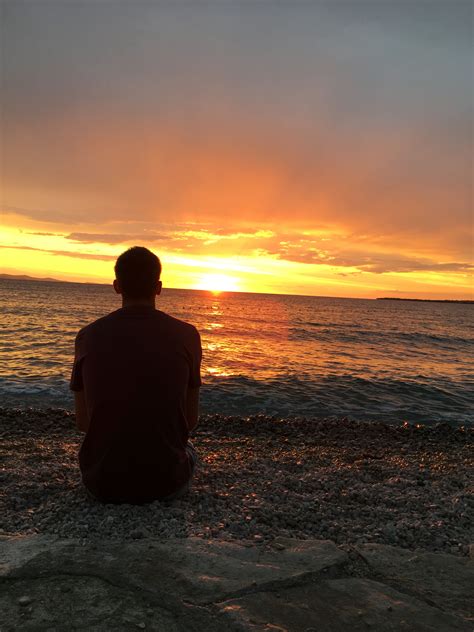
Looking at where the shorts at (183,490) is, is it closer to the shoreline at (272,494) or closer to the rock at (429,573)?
the shoreline at (272,494)

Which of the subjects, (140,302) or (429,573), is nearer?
(429,573)

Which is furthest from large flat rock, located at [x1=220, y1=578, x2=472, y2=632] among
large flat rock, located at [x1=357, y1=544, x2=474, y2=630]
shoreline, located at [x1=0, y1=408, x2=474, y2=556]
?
shoreline, located at [x1=0, y1=408, x2=474, y2=556]

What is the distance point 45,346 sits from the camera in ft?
79.2

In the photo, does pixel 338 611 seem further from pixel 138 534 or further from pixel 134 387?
pixel 134 387

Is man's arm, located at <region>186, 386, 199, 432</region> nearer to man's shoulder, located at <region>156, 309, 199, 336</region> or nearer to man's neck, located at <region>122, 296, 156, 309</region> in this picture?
man's shoulder, located at <region>156, 309, 199, 336</region>

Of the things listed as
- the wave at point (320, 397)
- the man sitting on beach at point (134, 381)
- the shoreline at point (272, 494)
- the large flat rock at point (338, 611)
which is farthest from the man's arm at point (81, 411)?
the wave at point (320, 397)

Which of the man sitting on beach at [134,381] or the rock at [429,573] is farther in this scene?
the man sitting on beach at [134,381]

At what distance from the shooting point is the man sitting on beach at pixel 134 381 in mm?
4047

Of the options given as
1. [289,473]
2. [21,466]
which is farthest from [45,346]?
[289,473]

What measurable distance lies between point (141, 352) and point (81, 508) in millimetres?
1926

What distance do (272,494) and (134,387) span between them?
2.58m

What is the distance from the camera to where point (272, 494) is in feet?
17.9

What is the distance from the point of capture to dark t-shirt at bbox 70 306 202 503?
4.04 meters

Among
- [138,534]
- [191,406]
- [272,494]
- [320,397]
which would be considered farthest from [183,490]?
[320,397]
